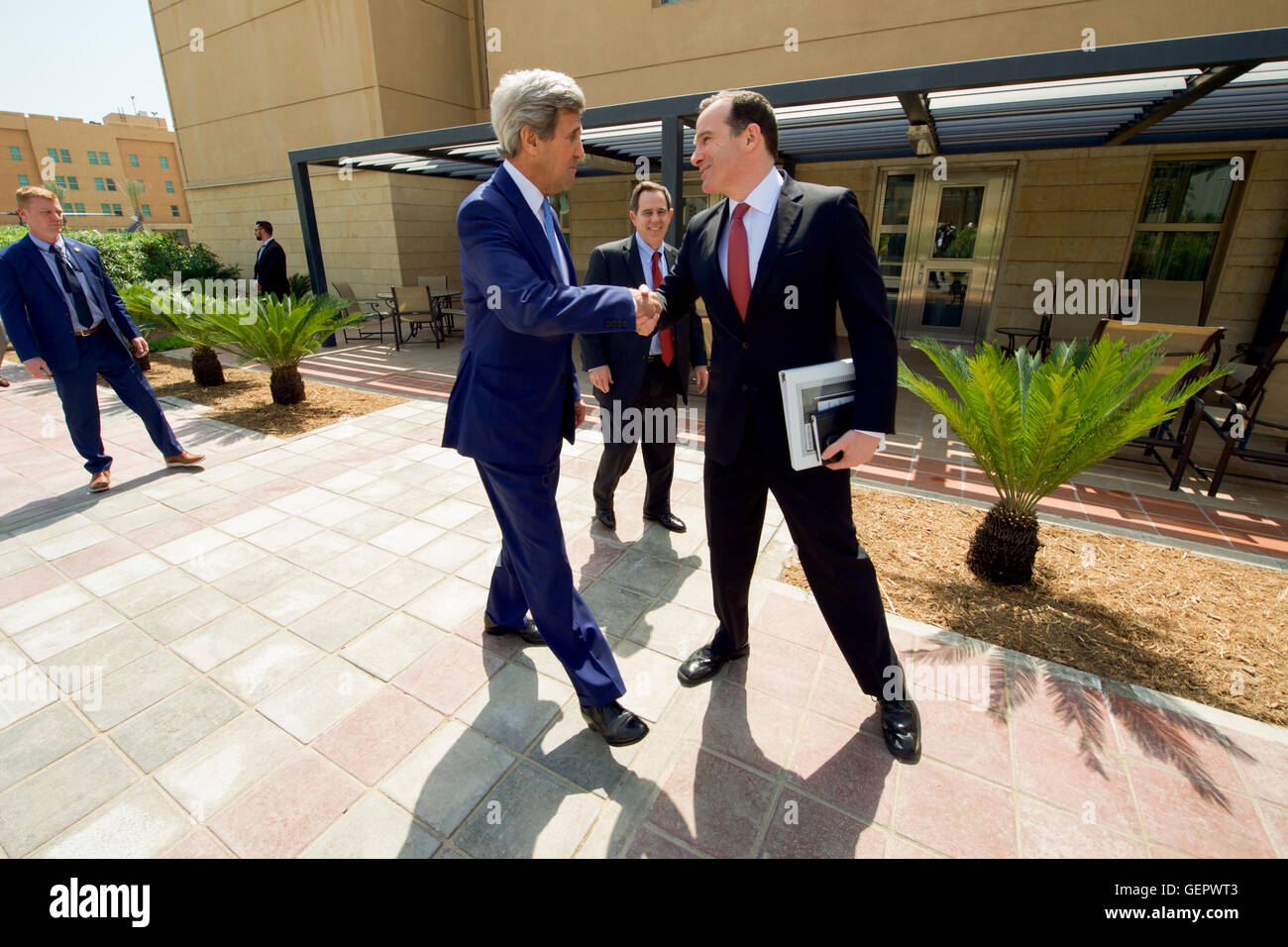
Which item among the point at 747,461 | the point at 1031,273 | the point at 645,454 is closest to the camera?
the point at 747,461

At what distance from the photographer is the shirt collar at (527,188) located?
1.92m

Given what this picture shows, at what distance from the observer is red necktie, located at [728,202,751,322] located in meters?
2.04

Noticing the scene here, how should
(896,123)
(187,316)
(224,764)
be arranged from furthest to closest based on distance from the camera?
1. (896,123)
2. (187,316)
3. (224,764)

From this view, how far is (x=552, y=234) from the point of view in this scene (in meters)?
2.08

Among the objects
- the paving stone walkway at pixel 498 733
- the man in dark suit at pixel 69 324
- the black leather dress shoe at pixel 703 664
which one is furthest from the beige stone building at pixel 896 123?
the black leather dress shoe at pixel 703 664

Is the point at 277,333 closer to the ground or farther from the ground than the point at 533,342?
closer to the ground

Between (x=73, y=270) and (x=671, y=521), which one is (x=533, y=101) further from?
(x=73, y=270)

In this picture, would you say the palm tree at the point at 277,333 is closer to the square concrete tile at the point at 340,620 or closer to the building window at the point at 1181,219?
the square concrete tile at the point at 340,620

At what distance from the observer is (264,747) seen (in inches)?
86.7

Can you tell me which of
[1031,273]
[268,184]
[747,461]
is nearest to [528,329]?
[747,461]

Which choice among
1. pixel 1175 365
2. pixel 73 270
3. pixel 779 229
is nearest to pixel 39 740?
pixel 779 229

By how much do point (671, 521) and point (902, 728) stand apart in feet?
6.61
